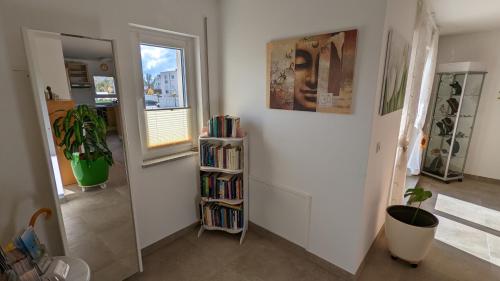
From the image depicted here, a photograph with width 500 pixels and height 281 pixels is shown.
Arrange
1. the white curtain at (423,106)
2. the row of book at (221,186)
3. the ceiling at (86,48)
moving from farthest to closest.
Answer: the white curtain at (423,106) < the row of book at (221,186) < the ceiling at (86,48)

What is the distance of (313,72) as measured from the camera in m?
1.85

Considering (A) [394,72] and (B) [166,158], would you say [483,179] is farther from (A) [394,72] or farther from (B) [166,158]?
(B) [166,158]

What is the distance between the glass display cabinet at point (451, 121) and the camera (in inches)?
148

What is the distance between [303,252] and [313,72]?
5.43 feet

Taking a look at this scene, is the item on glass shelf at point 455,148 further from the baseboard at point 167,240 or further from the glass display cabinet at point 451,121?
the baseboard at point 167,240

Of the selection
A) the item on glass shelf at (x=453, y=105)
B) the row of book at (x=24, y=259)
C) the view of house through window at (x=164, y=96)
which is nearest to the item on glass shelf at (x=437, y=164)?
the item on glass shelf at (x=453, y=105)

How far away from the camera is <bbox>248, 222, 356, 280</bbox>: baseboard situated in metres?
1.96

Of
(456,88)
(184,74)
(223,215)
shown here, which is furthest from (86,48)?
(456,88)

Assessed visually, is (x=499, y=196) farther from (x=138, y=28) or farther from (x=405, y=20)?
(x=138, y=28)

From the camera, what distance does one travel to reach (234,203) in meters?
2.38

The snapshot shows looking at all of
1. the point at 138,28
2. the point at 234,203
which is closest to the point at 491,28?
the point at 234,203

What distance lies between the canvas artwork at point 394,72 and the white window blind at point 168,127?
184 centimetres

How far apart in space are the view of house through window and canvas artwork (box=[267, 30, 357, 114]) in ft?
3.02

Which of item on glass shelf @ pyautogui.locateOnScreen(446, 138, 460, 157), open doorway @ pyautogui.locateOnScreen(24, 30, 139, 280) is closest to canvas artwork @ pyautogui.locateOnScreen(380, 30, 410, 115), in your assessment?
open doorway @ pyautogui.locateOnScreen(24, 30, 139, 280)
